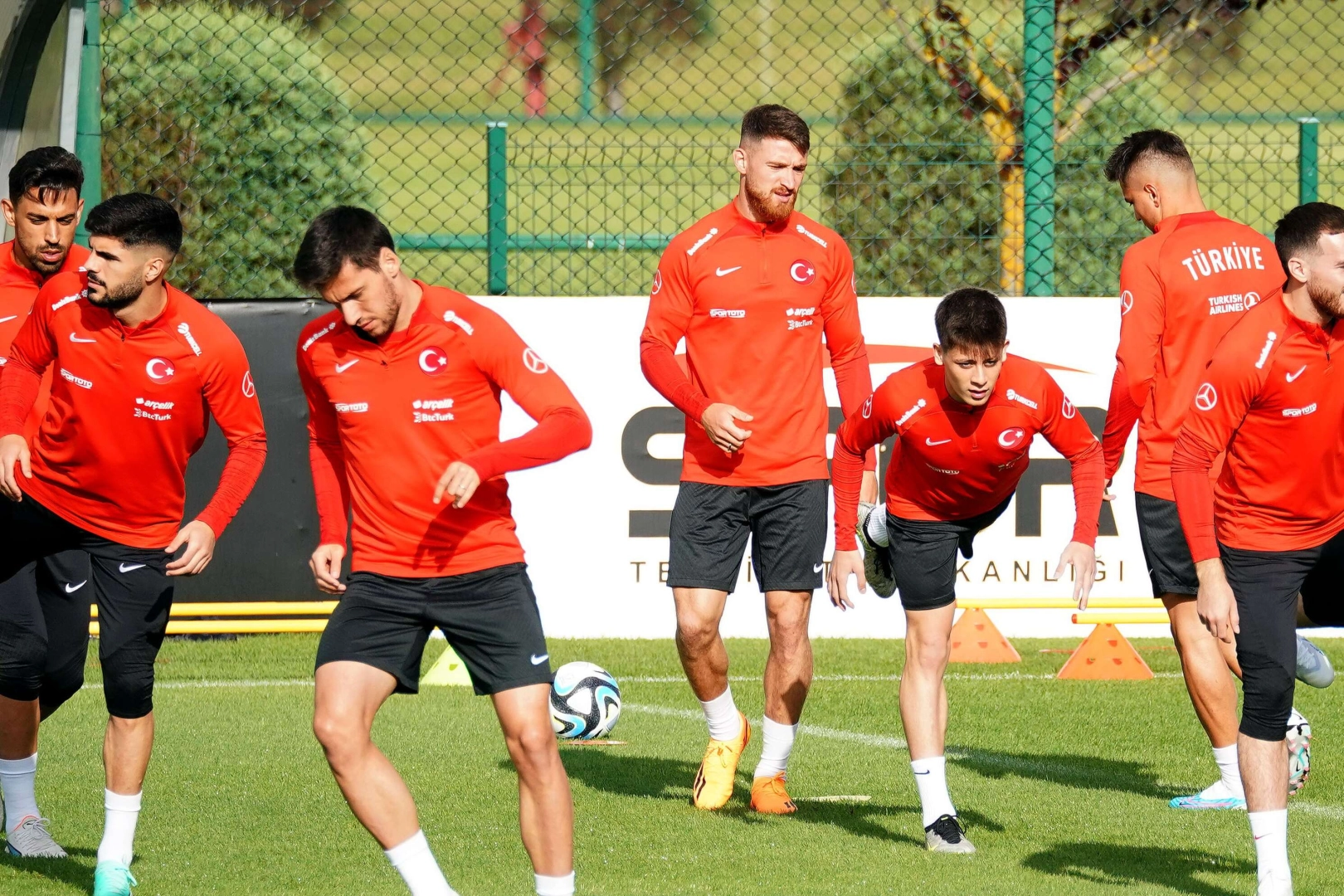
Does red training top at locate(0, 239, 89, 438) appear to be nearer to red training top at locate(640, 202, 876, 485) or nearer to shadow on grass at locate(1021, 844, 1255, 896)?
red training top at locate(640, 202, 876, 485)

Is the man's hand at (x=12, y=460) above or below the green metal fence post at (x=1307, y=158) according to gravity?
below

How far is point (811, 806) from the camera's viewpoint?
6.93 meters

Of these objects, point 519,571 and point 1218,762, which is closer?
point 519,571

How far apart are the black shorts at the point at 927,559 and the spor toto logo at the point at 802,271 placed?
1041mm

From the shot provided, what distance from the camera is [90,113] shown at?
10.8 meters

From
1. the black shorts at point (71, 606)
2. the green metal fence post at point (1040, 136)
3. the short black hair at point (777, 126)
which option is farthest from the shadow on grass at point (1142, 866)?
the green metal fence post at point (1040, 136)

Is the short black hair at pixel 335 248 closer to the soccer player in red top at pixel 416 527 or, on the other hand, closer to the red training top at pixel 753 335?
the soccer player in red top at pixel 416 527

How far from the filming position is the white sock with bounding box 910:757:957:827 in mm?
6238

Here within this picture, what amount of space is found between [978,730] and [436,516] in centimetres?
406

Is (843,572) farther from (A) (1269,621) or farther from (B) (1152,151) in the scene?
(B) (1152,151)

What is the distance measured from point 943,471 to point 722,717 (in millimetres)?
1413

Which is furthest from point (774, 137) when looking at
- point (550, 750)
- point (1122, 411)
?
point (550, 750)

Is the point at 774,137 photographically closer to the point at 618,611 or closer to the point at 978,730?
the point at 978,730

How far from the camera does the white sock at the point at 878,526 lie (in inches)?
267
